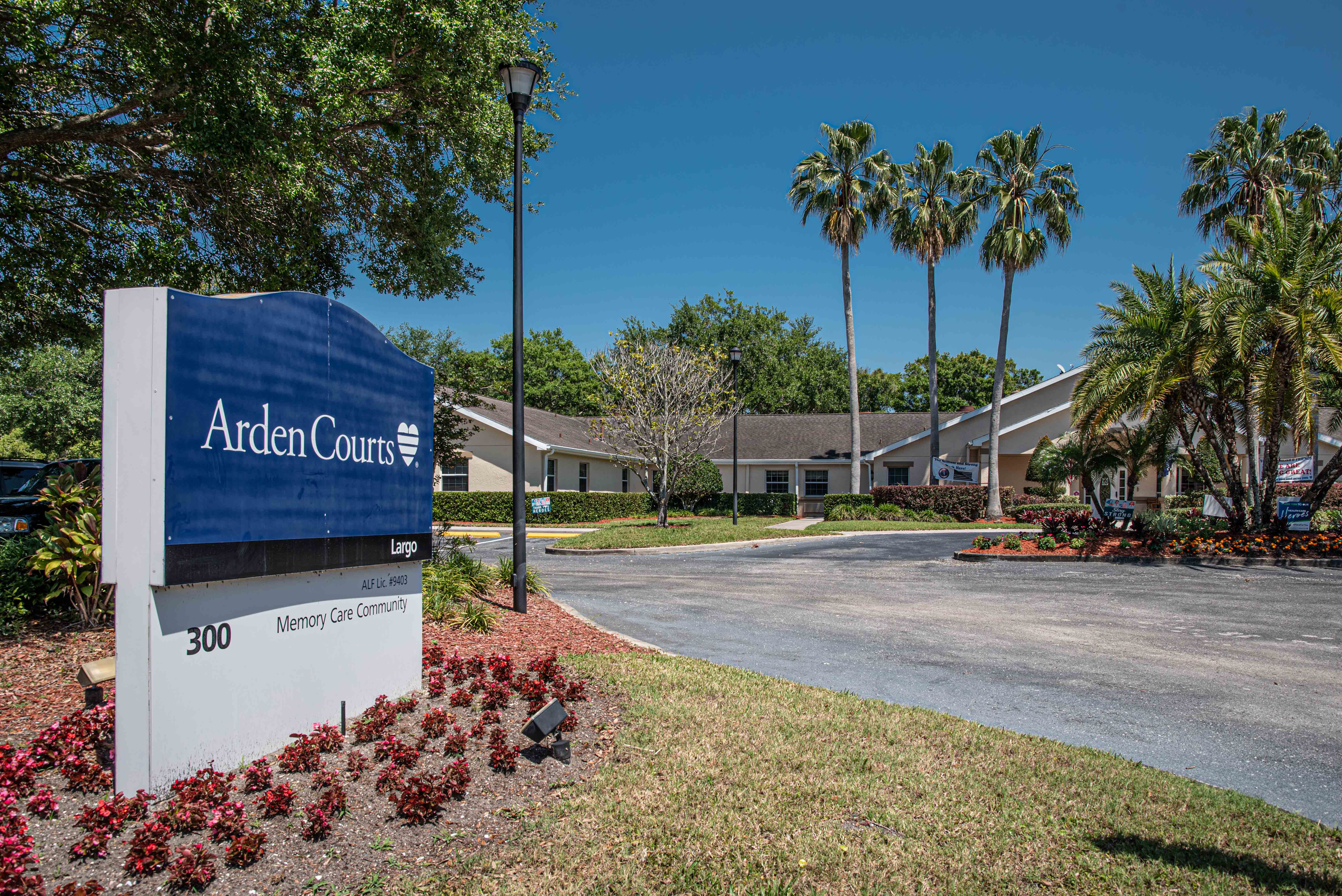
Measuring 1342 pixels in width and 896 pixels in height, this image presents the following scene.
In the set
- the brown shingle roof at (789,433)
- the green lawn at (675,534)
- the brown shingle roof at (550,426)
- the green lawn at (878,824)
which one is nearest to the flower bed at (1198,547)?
the green lawn at (675,534)

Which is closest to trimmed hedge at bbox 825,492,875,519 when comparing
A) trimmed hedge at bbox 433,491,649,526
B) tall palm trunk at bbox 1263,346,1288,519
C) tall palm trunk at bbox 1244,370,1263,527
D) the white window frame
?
trimmed hedge at bbox 433,491,649,526

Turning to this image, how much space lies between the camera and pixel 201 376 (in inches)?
163

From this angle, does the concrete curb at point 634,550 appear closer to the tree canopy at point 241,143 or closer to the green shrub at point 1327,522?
the tree canopy at point 241,143

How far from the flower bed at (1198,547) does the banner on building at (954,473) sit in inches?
595

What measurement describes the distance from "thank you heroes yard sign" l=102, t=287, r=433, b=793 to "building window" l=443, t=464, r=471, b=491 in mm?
28008

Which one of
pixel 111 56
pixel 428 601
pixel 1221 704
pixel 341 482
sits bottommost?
pixel 1221 704

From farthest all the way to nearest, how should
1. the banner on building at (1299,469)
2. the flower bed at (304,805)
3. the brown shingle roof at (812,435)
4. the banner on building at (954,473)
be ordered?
the brown shingle roof at (812,435) → the banner on building at (954,473) → the banner on building at (1299,469) → the flower bed at (304,805)

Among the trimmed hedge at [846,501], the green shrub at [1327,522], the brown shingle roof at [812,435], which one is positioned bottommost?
the green shrub at [1327,522]

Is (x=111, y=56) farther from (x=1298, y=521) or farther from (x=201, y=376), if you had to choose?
(x=1298, y=521)

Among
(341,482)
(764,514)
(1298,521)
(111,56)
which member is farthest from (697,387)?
(341,482)

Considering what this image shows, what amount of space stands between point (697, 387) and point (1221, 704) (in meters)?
22.3

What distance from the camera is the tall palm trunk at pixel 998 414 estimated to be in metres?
31.2

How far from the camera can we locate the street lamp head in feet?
29.8

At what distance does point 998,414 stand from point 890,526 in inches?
322
